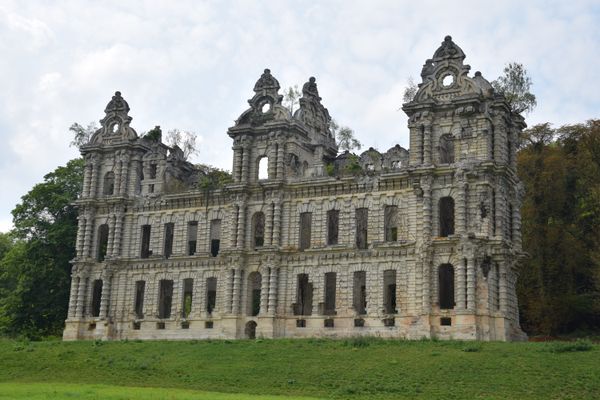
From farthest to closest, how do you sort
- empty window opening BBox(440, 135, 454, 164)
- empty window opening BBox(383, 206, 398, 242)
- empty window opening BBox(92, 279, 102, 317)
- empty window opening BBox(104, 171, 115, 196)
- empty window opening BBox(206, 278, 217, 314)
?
empty window opening BBox(104, 171, 115, 196)
empty window opening BBox(92, 279, 102, 317)
empty window opening BBox(206, 278, 217, 314)
empty window opening BBox(383, 206, 398, 242)
empty window opening BBox(440, 135, 454, 164)

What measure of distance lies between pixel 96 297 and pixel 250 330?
11015 millimetres

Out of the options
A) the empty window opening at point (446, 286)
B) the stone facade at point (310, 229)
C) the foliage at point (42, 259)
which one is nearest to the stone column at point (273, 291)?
the stone facade at point (310, 229)

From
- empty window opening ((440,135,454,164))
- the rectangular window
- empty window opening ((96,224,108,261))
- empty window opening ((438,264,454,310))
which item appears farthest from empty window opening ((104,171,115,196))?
empty window opening ((438,264,454,310))

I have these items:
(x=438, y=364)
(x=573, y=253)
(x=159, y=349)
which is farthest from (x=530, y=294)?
(x=159, y=349)

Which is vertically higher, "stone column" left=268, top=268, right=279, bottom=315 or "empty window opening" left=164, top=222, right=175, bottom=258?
"empty window opening" left=164, top=222, right=175, bottom=258

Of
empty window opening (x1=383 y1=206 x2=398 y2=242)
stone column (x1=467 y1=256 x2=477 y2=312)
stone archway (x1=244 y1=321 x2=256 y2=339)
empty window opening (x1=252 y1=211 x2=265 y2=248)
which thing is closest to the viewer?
stone column (x1=467 y1=256 x2=477 y2=312)

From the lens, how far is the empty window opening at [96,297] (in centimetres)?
4978

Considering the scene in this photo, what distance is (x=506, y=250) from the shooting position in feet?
130

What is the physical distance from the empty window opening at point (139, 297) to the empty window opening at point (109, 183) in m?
5.92

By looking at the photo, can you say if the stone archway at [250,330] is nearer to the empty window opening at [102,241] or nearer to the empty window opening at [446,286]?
the empty window opening at [446,286]

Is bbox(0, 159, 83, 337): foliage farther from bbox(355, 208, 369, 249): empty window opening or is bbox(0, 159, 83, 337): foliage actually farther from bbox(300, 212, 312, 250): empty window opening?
bbox(355, 208, 369, 249): empty window opening

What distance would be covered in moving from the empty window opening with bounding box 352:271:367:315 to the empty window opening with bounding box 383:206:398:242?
220 cm

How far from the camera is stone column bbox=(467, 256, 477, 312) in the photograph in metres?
38.3

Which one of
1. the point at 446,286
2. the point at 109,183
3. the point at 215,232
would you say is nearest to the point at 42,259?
the point at 109,183
